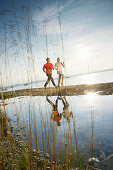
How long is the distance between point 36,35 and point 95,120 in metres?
2.34

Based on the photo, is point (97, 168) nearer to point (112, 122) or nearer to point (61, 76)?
point (112, 122)

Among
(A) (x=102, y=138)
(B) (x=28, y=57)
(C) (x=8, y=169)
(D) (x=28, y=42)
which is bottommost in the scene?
(C) (x=8, y=169)

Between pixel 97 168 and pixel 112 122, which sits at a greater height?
pixel 112 122

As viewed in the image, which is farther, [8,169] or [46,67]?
[46,67]

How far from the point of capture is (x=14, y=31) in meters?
2.01

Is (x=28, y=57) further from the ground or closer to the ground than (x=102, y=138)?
further from the ground

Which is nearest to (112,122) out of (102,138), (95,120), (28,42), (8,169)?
(95,120)

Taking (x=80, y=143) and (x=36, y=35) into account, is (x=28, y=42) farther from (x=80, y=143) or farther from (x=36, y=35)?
(x=80, y=143)

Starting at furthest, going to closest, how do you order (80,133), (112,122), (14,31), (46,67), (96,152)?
1. (46,67)
2. (112,122)
3. (80,133)
4. (14,31)
5. (96,152)

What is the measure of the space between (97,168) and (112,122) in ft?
4.42

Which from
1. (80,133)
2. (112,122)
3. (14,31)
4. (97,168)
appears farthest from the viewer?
(112,122)

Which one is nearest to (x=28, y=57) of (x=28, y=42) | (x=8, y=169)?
(x=28, y=42)

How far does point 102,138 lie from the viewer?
1.91m

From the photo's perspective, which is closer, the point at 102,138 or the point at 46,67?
the point at 102,138
